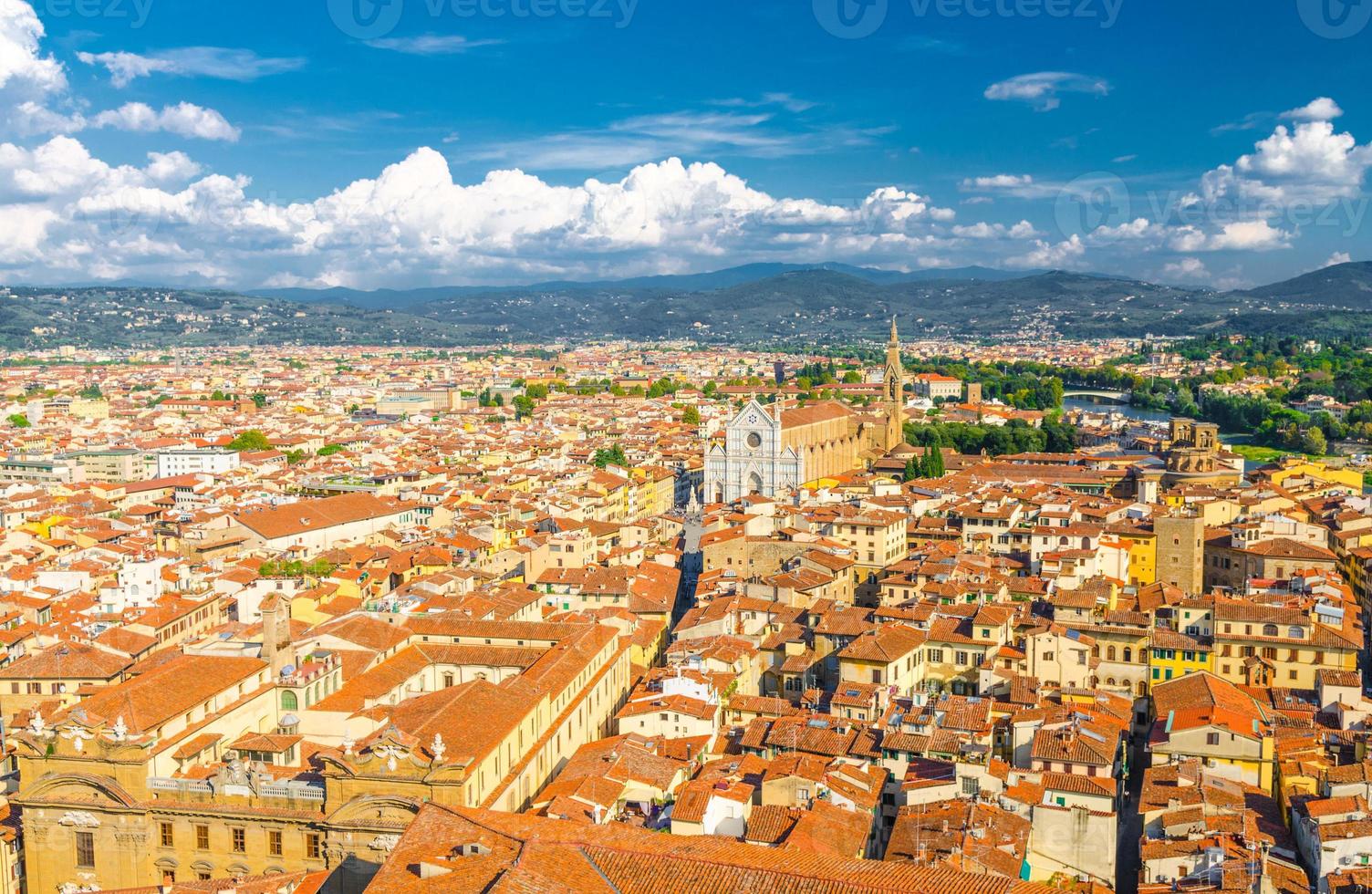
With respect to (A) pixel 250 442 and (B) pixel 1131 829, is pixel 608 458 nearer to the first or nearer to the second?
(A) pixel 250 442

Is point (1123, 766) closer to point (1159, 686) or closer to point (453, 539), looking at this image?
point (1159, 686)

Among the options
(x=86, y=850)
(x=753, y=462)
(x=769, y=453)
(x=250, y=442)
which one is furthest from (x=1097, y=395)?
(x=86, y=850)

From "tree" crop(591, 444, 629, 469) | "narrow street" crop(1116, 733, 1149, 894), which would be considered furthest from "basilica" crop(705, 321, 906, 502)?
"narrow street" crop(1116, 733, 1149, 894)

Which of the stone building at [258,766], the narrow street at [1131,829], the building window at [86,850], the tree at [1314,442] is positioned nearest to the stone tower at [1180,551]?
the narrow street at [1131,829]

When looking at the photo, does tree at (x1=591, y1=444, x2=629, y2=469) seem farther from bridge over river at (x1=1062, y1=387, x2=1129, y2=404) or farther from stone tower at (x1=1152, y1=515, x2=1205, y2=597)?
bridge over river at (x1=1062, y1=387, x2=1129, y2=404)

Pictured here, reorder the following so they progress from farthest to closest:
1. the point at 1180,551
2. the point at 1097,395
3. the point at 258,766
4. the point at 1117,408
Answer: the point at 1097,395
the point at 1117,408
the point at 1180,551
the point at 258,766

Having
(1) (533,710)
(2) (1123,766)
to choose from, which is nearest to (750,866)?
(1) (533,710)

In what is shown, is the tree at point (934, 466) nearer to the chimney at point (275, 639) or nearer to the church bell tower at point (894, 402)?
the church bell tower at point (894, 402)

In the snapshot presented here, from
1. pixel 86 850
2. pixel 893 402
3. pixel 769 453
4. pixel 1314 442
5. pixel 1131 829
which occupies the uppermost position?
pixel 893 402
